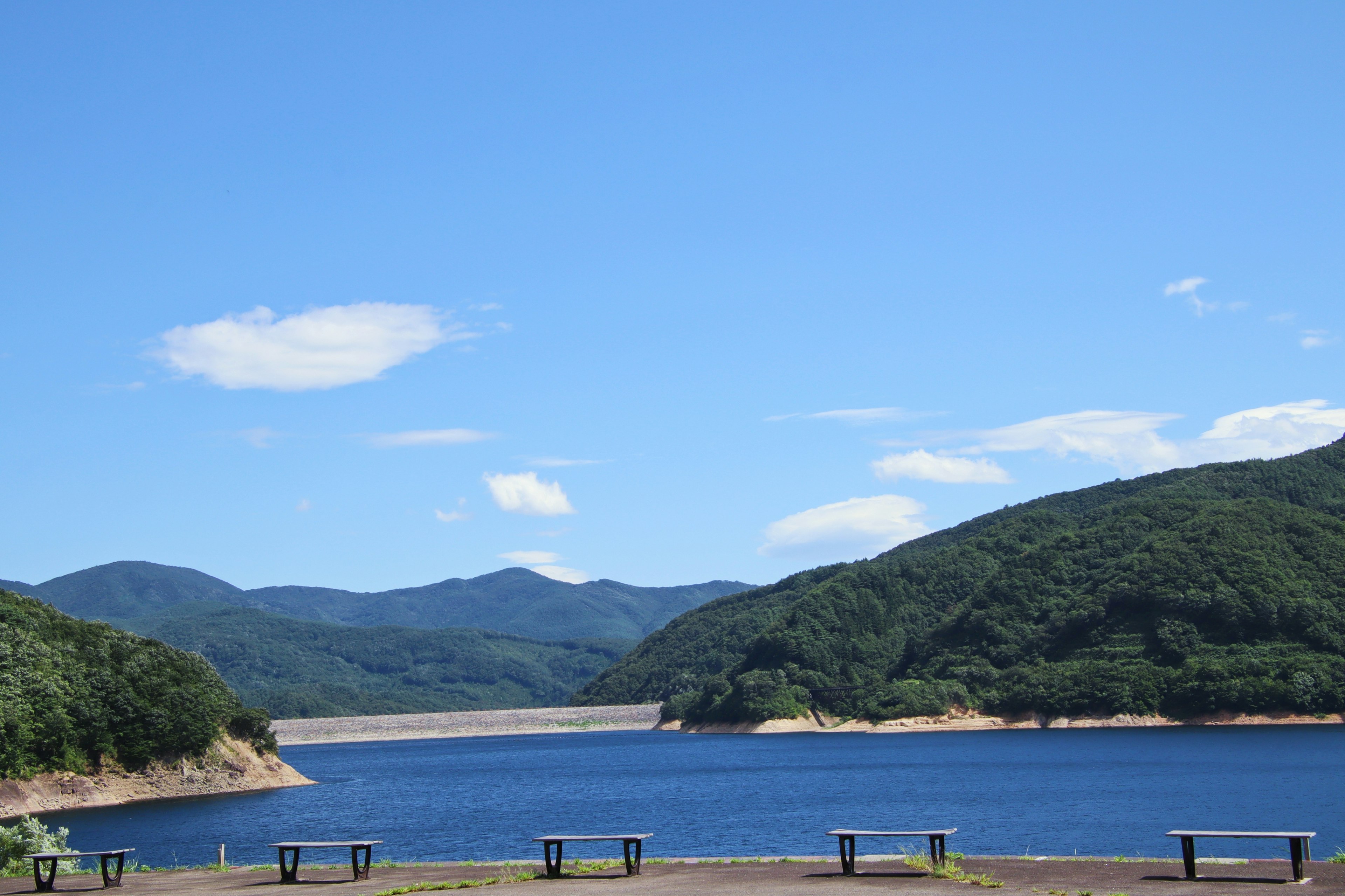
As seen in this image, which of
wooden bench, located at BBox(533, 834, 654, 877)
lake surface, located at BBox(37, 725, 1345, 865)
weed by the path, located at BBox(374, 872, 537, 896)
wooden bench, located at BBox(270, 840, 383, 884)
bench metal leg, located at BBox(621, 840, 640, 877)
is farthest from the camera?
lake surface, located at BBox(37, 725, 1345, 865)

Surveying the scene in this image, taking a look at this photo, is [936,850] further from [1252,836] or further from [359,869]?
[359,869]

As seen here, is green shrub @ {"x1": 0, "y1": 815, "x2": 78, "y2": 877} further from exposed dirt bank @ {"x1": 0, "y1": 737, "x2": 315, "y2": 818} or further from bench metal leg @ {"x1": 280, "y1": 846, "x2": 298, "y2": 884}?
exposed dirt bank @ {"x1": 0, "y1": 737, "x2": 315, "y2": 818}

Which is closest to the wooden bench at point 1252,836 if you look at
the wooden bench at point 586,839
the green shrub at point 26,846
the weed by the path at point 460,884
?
the wooden bench at point 586,839

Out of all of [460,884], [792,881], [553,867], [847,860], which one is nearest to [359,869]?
[460,884]

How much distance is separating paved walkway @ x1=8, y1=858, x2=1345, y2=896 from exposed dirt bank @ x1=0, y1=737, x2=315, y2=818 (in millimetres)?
46087

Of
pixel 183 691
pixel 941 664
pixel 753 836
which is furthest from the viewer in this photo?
pixel 941 664

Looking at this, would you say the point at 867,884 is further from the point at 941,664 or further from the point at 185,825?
the point at 941,664

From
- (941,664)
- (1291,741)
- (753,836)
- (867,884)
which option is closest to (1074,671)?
(941,664)

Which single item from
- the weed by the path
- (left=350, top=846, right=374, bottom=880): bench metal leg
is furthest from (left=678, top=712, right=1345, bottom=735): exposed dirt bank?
(left=350, top=846, right=374, bottom=880): bench metal leg

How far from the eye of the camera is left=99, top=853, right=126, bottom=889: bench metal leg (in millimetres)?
24500

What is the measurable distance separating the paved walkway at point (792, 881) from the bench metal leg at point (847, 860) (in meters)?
0.28

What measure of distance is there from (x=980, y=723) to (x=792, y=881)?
453 feet

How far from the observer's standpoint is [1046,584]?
175000mm

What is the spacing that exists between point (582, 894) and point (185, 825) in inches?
1956
